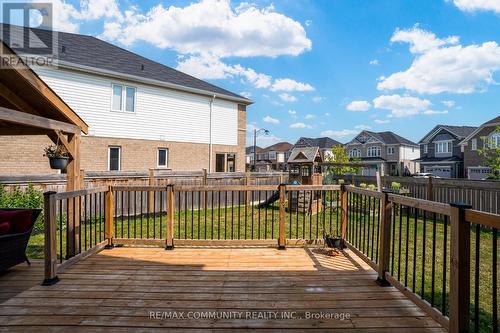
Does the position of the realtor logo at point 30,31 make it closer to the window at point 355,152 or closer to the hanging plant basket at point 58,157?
the hanging plant basket at point 58,157

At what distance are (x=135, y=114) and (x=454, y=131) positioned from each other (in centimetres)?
3638

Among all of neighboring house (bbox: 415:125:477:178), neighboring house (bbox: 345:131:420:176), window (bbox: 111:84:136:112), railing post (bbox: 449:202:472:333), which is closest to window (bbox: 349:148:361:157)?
neighboring house (bbox: 345:131:420:176)

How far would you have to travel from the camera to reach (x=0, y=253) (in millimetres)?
3666

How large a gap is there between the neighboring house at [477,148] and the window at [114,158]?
30.1 meters

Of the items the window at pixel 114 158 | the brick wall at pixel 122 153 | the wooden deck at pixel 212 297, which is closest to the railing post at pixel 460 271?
the wooden deck at pixel 212 297

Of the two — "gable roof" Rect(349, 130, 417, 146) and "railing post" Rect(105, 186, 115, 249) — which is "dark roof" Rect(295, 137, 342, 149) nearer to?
"gable roof" Rect(349, 130, 417, 146)

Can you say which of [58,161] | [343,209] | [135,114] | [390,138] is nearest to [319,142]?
[390,138]

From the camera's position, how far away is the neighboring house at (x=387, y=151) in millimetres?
42750

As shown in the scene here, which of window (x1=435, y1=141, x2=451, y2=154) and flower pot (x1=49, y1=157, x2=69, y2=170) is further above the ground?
window (x1=435, y1=141, x2=451, y2=154)

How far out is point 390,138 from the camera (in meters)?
44.2

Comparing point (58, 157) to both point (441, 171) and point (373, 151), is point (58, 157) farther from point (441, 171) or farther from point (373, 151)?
point (373, 151)

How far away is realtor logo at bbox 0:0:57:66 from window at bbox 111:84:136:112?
2815 mm

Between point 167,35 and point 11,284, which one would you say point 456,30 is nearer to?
point 167,35

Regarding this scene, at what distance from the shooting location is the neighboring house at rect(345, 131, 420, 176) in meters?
42.8
